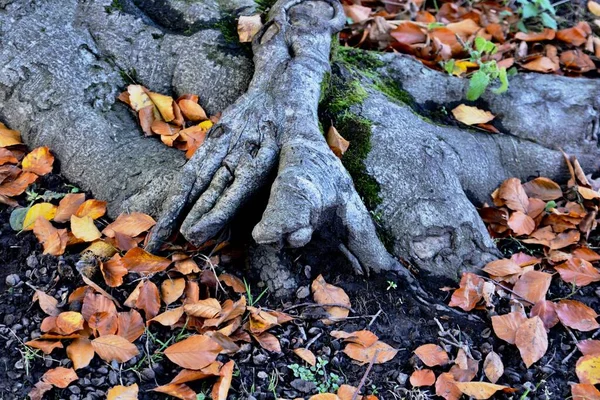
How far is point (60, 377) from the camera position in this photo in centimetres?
234

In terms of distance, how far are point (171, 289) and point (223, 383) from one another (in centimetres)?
49

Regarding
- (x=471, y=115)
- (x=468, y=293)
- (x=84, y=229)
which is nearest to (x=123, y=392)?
(x=84, y=229)

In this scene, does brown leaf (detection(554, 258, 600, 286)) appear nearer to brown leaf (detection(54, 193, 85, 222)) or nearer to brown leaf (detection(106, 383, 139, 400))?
brown leaf (detection(106, 383, 139, 400))

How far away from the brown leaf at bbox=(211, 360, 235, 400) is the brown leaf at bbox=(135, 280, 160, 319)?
14.8 inches

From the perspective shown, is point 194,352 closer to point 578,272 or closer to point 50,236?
point 50,236

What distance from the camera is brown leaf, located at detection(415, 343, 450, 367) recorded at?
2.54 meters

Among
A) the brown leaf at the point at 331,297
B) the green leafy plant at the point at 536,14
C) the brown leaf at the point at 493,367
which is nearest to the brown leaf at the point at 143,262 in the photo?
the brown leaf at the point at 331,297

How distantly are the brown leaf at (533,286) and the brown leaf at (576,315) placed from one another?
9 centimetres

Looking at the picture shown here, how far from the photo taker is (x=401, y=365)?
254cm

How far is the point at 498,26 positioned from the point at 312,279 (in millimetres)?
2644

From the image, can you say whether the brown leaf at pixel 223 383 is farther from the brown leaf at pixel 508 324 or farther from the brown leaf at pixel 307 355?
the brown leaf at pixel 508 324

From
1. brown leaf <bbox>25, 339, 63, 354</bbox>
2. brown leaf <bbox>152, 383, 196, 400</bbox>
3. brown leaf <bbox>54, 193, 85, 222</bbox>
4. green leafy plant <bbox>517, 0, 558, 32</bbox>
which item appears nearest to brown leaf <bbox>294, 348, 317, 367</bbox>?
brown leaf <bbox>152, 383, 196, 400</bbox>

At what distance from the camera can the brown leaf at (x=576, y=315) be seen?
9.05ft

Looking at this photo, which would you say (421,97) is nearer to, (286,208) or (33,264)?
(286,208)
